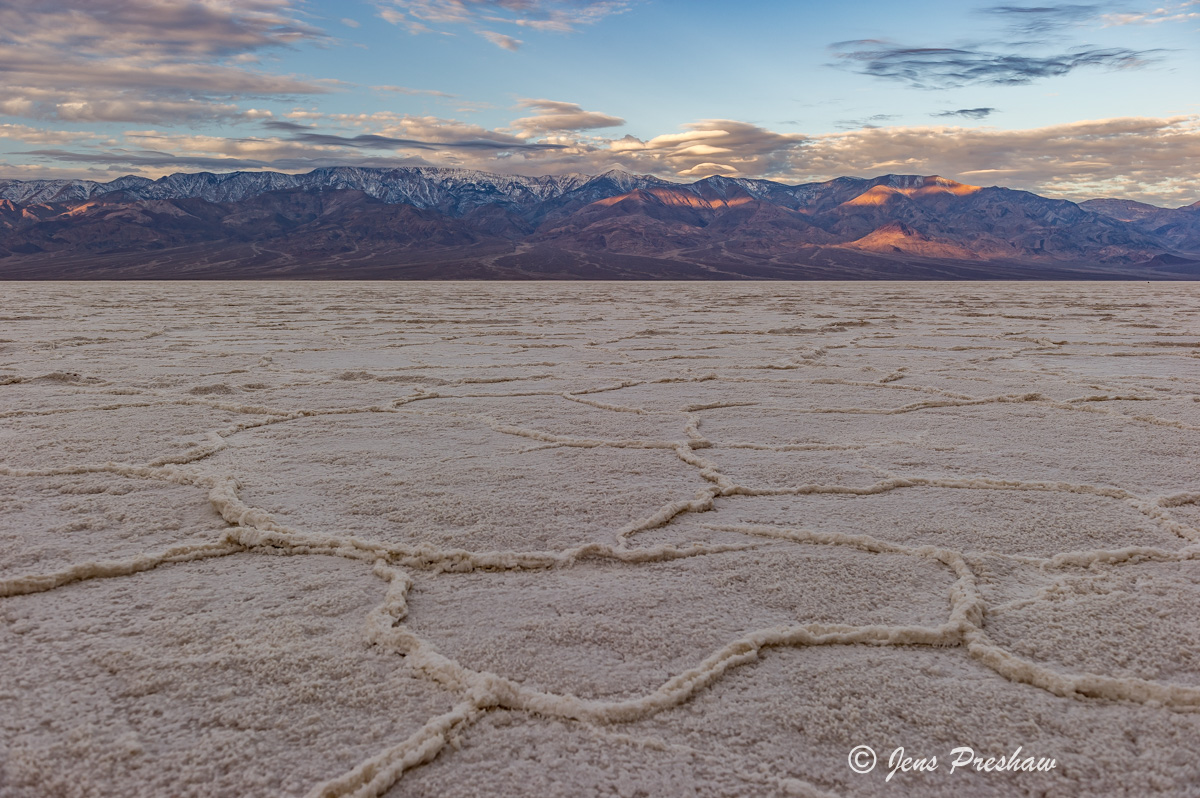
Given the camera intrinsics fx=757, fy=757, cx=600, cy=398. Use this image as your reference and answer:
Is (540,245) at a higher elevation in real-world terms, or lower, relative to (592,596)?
higher

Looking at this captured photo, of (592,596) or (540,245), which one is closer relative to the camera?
(592,596)

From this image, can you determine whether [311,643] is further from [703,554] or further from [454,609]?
[703,554]

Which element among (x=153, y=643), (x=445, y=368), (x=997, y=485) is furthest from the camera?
(x=445, y=368)

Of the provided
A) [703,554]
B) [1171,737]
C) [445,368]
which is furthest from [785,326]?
[1171,737]

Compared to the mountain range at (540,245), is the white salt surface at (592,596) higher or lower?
lower

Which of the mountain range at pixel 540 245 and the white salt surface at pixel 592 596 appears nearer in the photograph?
the white salt surface at pixel 592 596

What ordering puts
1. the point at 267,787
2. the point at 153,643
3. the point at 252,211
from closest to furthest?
the point at 267,787, the point at 153,643, the point at 252,211

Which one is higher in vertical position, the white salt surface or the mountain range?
the mountain range

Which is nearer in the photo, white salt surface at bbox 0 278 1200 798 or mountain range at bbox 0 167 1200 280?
white salt surface at bbox 0 278 1200 798
